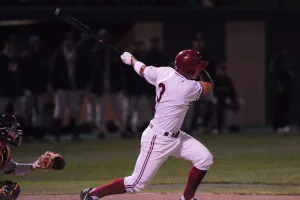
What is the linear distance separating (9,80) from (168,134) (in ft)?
27.3

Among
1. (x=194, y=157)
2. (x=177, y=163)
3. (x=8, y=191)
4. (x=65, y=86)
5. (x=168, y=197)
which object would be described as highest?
(x=194, y=157)

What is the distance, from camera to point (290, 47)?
2252 cm

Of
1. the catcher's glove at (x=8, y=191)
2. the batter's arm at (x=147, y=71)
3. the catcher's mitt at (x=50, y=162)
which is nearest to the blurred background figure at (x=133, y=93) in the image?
the batter's arm at (x=147, y=71)

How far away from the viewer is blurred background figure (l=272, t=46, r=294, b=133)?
64.5 ft

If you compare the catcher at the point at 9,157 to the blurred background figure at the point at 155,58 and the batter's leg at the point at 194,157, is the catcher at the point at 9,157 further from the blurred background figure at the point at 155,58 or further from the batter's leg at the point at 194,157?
the blurred background figure at the point at 155,58

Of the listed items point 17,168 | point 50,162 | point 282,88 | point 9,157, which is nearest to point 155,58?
point 282,88

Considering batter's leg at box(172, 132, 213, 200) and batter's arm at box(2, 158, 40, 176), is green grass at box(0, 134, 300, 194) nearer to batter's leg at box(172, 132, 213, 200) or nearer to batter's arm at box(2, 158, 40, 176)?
batter's leg at box(172, 132, 213, 200)

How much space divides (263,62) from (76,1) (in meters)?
5.39

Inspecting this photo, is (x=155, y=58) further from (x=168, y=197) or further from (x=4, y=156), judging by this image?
(x=4, y=156)

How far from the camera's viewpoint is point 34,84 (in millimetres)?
17750

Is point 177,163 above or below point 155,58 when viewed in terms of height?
below

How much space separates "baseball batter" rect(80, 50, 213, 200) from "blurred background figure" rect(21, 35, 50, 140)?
314 inches

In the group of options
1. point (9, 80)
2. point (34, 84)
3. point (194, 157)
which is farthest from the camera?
point (34, 84)

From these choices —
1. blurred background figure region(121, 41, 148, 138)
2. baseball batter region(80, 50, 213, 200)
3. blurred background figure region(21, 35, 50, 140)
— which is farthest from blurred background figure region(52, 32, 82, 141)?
baseball batter region(80, 50, 213, 200)
